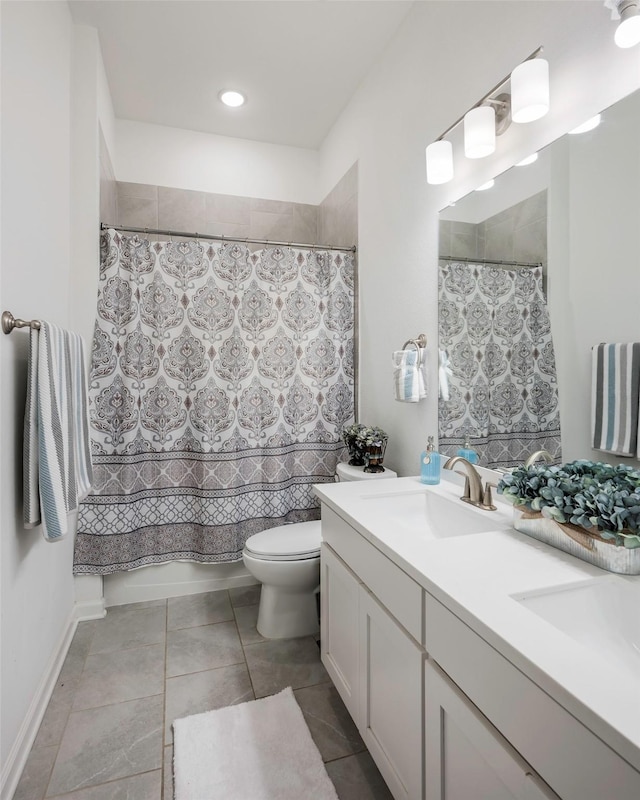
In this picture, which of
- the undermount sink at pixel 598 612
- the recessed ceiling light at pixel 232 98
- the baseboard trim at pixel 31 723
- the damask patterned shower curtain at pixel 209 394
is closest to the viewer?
the undermount sink at pixel 598 612

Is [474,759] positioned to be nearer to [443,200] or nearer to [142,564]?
[443,200]

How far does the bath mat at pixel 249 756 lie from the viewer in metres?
1.30

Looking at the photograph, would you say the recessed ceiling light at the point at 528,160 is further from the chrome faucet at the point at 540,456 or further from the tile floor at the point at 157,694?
the tile floor at the point at 157,694

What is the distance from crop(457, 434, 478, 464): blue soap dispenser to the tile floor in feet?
3.33

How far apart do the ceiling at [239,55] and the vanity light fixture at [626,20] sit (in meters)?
1.26

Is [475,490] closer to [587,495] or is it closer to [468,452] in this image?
[468,452]

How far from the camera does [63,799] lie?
128cm

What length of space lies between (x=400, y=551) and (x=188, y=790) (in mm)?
986

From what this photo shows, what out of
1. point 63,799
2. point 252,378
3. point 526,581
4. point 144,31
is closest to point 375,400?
point 252,378

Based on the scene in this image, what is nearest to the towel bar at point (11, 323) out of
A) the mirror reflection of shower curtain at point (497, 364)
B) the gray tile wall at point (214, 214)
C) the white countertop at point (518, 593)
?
the white countertop at point (518, 593)

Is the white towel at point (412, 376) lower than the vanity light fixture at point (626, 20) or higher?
lower

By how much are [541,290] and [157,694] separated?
6.46 ft

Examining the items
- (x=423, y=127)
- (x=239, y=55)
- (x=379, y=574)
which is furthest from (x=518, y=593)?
(x=239, y=55)

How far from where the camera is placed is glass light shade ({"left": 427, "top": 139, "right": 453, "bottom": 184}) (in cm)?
165
